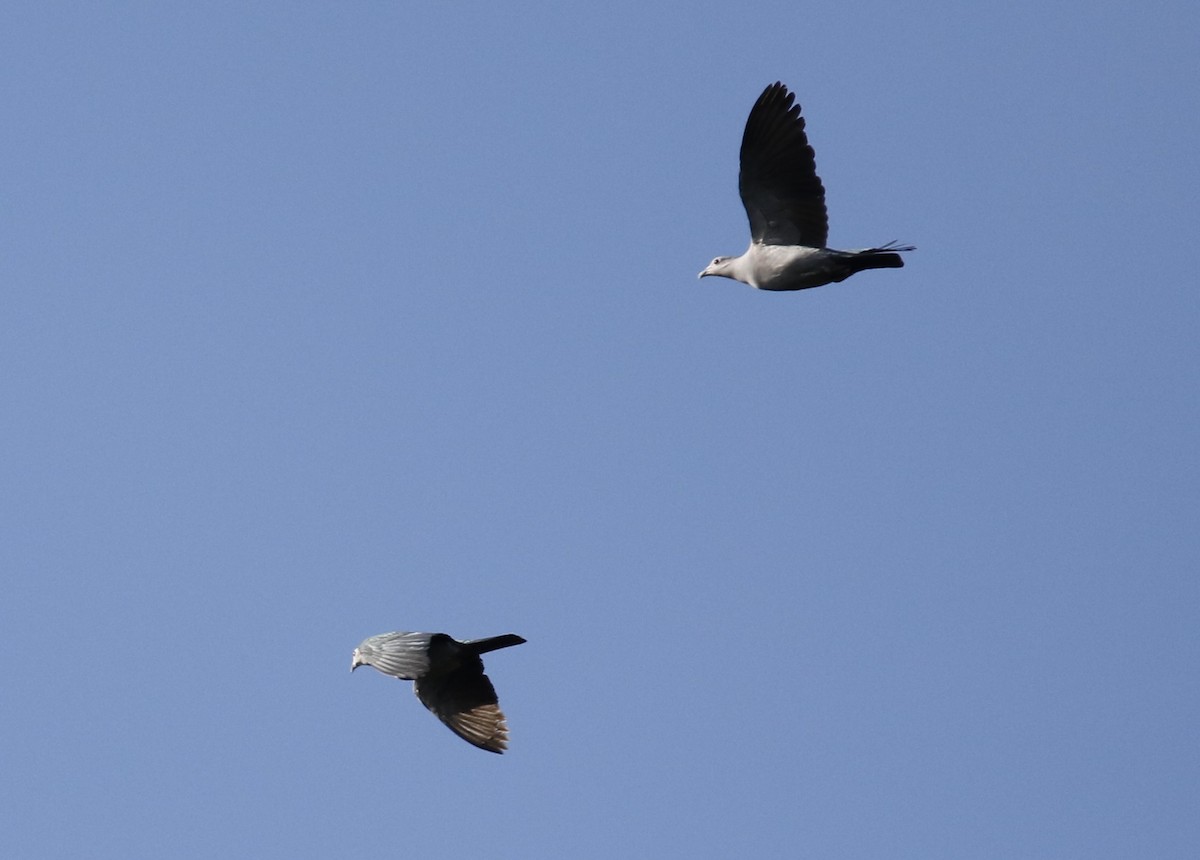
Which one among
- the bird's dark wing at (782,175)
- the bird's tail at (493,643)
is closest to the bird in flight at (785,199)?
the bird's dark wing at (782,175)

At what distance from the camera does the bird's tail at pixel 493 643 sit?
916 inches

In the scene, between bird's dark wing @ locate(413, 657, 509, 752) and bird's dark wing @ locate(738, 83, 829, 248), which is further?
bird's dark wing @ locate(413, 657, 509, 752)

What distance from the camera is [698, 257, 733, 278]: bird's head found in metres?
25.0

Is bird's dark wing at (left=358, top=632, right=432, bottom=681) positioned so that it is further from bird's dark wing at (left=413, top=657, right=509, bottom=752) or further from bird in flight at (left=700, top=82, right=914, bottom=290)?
bird in flight at (left=700, top=82, right=914, bottom=290)

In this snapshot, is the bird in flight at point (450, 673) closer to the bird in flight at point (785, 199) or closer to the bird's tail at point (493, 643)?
the bird's tail at point (493, 643)

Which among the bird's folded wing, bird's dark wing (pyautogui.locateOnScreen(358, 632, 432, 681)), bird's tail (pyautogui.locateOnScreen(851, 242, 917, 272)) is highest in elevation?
bird's tail (pyautogui.locateOnScreen(851, 242, 917, 272))

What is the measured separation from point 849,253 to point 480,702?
6.93 metres

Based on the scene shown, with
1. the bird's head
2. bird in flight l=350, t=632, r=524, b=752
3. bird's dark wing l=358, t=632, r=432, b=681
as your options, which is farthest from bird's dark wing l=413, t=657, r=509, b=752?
the bird's head

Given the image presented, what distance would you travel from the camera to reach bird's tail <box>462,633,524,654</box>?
2327 centimetres

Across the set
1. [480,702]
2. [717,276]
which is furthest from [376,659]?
[717,276]

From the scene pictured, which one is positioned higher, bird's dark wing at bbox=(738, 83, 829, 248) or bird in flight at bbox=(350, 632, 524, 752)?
bird's dark wing at bbox=(738, 83, 829, 248)

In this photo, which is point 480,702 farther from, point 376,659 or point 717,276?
point 717,276

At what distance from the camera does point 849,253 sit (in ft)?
74.7

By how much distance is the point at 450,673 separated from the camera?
79.0 feet
